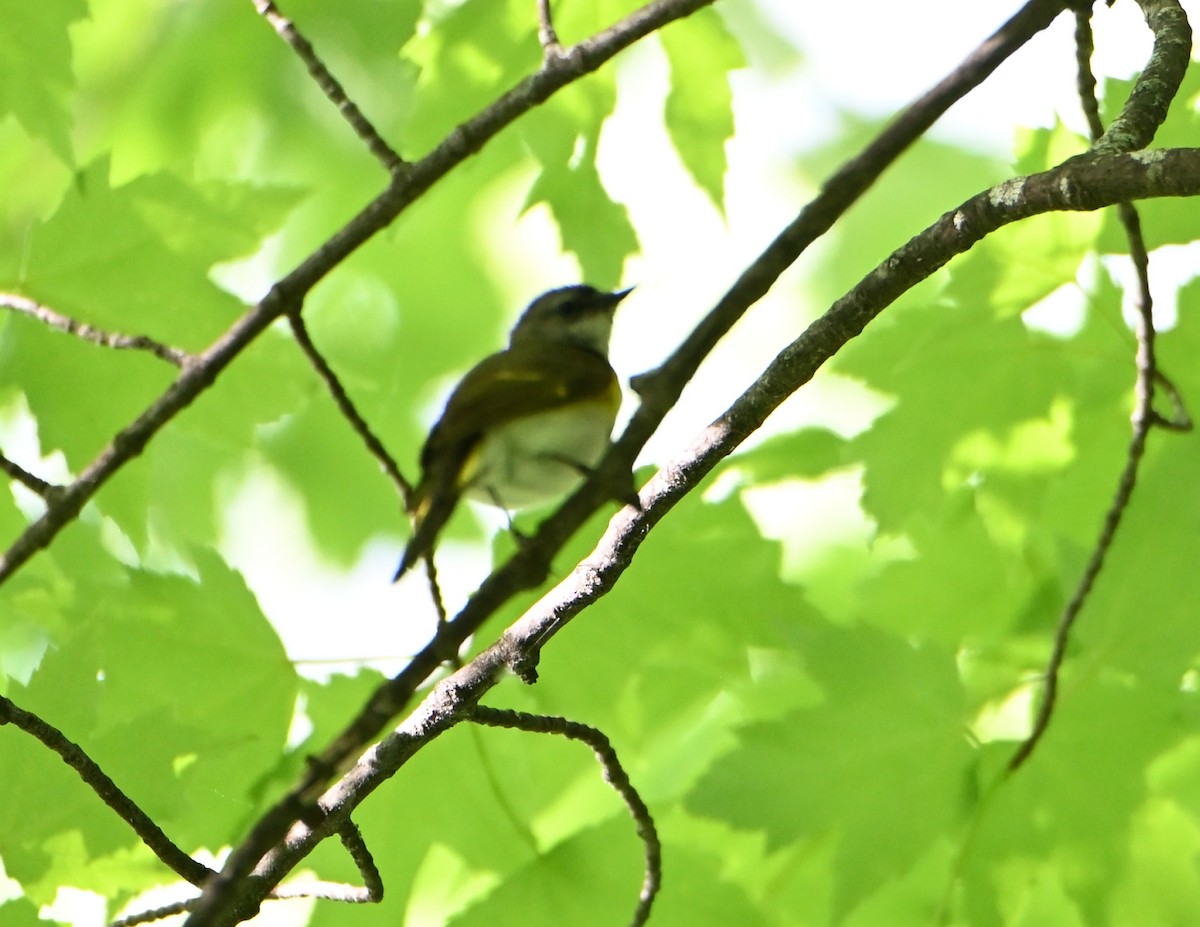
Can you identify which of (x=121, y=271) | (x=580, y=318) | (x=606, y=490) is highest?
(x=580, y=318)

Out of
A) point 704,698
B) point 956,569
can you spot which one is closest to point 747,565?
point 704,698

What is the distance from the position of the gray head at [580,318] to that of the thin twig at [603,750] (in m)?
1.26

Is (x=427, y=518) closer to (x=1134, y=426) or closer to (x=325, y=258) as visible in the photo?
(x=325, y=258)

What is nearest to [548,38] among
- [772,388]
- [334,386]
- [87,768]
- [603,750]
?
[334,386]

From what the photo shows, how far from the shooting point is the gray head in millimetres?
2551

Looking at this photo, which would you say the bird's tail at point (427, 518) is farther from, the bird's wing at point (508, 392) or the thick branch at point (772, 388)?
the thick branch at point (772, 388)

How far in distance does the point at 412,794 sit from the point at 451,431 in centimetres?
52

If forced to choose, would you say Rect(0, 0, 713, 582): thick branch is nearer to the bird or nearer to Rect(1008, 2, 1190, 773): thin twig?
the bird

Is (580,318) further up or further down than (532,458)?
further up

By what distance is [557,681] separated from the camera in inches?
71.7

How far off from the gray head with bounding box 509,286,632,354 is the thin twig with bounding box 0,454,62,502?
1219 millimetres

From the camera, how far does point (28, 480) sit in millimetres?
1436

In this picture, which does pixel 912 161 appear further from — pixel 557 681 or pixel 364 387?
A: pixel 557 681

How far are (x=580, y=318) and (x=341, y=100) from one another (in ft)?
3.47
